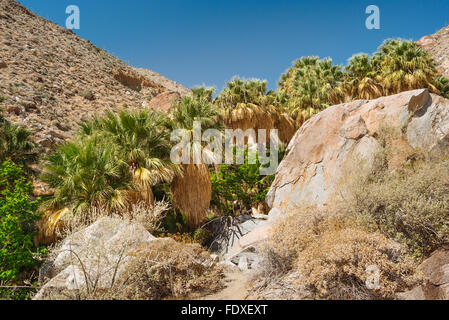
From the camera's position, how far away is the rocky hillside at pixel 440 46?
109 feet

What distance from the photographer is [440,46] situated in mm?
38250

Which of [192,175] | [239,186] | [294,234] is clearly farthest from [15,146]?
[294,234]

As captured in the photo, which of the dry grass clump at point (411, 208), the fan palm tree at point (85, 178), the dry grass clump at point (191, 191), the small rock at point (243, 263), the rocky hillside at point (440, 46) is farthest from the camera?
the rocky hillside at point (440, 46)

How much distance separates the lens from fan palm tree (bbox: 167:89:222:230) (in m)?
10.3

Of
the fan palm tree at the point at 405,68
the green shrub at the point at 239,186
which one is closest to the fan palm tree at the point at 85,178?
the green shrub at the point at 239,186

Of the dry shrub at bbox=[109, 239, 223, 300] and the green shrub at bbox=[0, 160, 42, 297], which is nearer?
the dry shrub at bbox=[109, 239, 223, 300]

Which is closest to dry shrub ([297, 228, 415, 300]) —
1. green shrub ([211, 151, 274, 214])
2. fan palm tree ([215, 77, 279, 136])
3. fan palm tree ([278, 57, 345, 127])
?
green shrub ([211, 151, 274, 214])

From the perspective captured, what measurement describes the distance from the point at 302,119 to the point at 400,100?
10.3 meters

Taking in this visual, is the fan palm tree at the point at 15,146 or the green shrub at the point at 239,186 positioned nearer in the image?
the fan palm tree at the point at 15,146

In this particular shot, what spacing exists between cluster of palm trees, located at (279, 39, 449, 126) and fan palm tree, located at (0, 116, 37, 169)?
16.2 metres

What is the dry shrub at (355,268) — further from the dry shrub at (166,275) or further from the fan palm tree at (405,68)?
the fan palm tree at (405,68)

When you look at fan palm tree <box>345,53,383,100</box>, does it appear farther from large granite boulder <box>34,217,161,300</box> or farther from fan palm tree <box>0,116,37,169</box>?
fan palm tree <box>0,116,37,169</box>

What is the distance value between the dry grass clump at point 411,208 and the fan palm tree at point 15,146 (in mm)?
12298

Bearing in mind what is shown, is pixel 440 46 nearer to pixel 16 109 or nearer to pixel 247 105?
pixel 247 105
